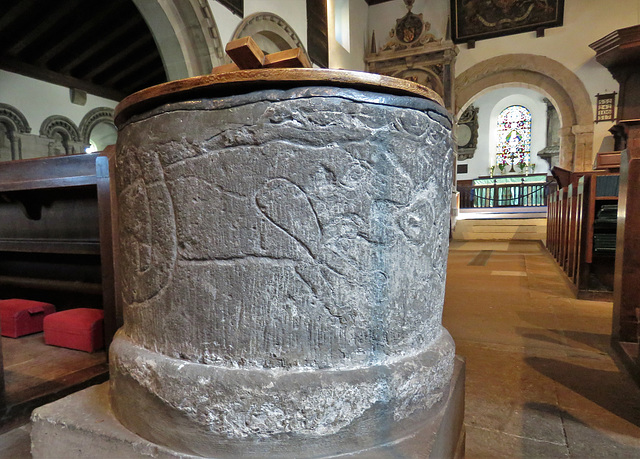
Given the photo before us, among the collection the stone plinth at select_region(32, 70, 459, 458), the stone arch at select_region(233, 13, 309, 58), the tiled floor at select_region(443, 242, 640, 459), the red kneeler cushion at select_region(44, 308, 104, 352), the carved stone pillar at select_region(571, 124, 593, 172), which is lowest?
the tiled floor at select_region(443, 242, 640, 459)

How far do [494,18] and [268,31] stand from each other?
657cm

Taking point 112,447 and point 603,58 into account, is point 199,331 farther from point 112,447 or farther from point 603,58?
point 603,58

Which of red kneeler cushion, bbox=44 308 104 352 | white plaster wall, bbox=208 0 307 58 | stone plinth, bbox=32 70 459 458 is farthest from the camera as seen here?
white plaster wall, bbox=208 0 307 58

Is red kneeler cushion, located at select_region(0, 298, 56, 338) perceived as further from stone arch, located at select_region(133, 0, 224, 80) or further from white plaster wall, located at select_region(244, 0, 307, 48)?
white plaster wall, located at select_region(244, 0, 307, 48)

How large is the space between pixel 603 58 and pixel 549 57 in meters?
1.88

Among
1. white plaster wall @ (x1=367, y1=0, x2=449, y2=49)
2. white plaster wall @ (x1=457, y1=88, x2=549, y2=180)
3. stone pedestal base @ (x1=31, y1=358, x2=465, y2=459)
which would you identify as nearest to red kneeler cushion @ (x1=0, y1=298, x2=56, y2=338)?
stone pedestal base @ (x1=31, y1=358, x2=465, y2=459)

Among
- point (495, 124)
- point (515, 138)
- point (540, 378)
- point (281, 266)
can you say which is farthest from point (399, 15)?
point (281, 266)

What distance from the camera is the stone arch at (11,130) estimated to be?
25.1 feet

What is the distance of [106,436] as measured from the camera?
1141 millimetres

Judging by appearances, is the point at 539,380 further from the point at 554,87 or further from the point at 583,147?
the point at 554,87

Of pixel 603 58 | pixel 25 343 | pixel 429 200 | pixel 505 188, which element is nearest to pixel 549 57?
pixel 603 58

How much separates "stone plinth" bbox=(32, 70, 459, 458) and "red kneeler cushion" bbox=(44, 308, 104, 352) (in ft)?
4.72

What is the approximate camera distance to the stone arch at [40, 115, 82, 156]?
861 centimetres

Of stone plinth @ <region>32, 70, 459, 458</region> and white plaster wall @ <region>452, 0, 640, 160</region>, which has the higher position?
white plaster wall @ <region>452, 0, 640, 160</region>
